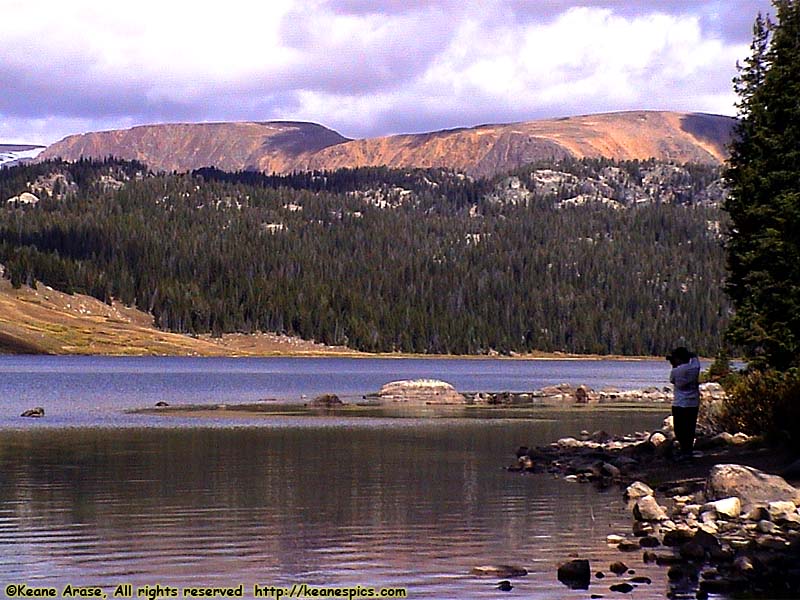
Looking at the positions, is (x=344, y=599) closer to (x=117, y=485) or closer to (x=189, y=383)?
(x=117, y=485)

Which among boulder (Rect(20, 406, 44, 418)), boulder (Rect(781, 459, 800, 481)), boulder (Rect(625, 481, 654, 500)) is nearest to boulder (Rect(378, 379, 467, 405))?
boulder (Rect(20, 406, 44, 418))

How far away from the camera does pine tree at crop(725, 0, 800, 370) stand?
46.2m

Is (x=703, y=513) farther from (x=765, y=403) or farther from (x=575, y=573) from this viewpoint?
(x=765, y=403)

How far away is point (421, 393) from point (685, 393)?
60026 millimetres

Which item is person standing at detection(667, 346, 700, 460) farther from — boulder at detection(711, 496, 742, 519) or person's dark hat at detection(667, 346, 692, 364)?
boulder at detection(711, 496, 742, 519)

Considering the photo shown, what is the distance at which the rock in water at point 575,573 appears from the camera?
74.3ft

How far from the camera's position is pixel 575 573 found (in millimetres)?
22938

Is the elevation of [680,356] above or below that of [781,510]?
above

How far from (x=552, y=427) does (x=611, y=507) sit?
31.1 meters

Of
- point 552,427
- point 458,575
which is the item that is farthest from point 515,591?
point 552,427

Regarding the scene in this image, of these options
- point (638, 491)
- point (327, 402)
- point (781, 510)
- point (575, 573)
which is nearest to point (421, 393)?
point (327, 402)

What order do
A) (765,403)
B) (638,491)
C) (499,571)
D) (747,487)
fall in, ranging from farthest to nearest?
(765,403) < (638,491) < (747,487) < (499,571)

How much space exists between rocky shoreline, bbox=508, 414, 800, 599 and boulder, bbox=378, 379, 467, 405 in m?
45.7

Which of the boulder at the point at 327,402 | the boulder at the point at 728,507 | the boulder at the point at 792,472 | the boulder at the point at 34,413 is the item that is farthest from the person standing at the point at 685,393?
the boulder at the point at 327,402
